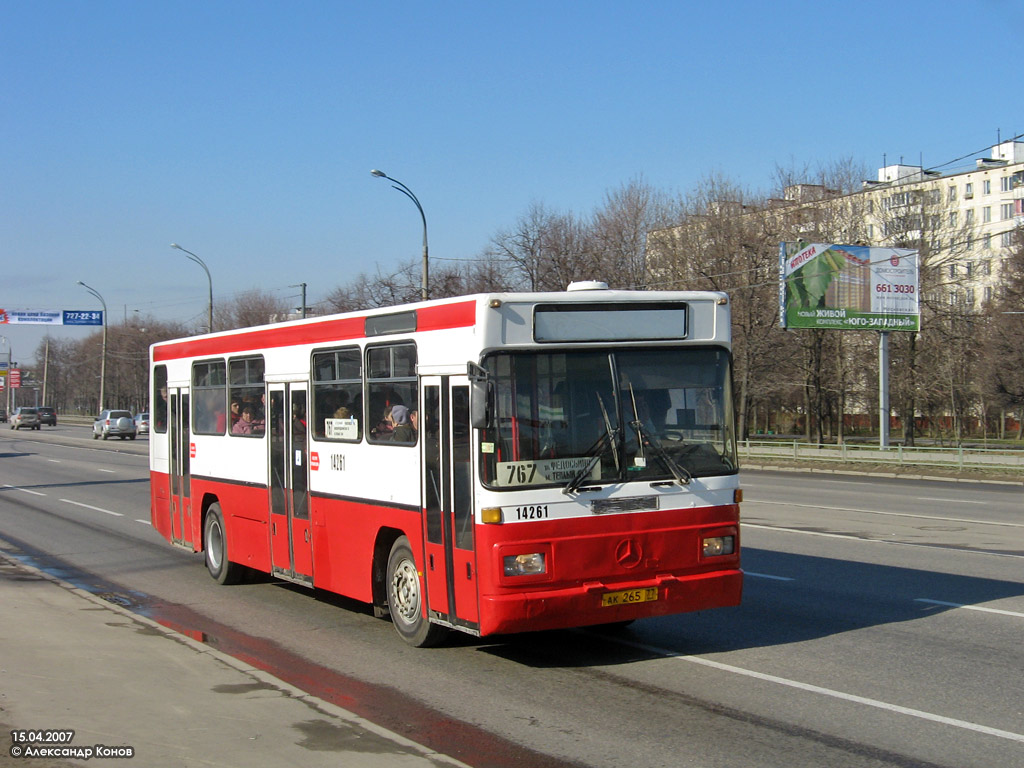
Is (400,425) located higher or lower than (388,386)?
lower

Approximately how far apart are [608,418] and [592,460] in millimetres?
345

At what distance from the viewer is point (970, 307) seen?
5166 cm

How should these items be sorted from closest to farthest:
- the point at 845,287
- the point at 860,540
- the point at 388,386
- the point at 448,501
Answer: the point at 448,501, the point at 388,386, the point at 860,540, the point at 845,287

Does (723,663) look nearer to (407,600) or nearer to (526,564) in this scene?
(526,564)

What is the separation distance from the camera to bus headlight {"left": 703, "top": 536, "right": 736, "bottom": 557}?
8.28 meters

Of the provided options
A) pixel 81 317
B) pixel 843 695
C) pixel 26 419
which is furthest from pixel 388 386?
pixel 26 419

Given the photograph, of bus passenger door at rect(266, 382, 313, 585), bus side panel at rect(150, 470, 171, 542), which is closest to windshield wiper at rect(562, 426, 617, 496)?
bus passenger door at rect(266, 382, 313, 585)

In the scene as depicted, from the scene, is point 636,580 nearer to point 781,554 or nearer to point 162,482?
point 781,554

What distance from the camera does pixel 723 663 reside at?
26.2 feet

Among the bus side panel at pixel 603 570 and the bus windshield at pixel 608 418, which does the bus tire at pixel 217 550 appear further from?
the bus windshield at pixel 608 418

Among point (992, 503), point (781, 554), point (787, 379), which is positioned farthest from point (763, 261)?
point (781, 554)

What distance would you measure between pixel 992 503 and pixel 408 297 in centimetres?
3480

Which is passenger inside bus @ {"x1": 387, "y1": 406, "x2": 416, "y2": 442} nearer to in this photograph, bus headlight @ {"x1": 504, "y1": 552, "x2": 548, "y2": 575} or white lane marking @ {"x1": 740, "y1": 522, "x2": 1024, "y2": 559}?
bus headlight @ {"x1": 504, "y1": 552, "x2": 548, "y2": 575}

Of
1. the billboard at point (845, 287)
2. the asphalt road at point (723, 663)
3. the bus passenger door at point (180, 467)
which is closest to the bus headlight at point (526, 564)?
the asphalt road at point (723, 663)
